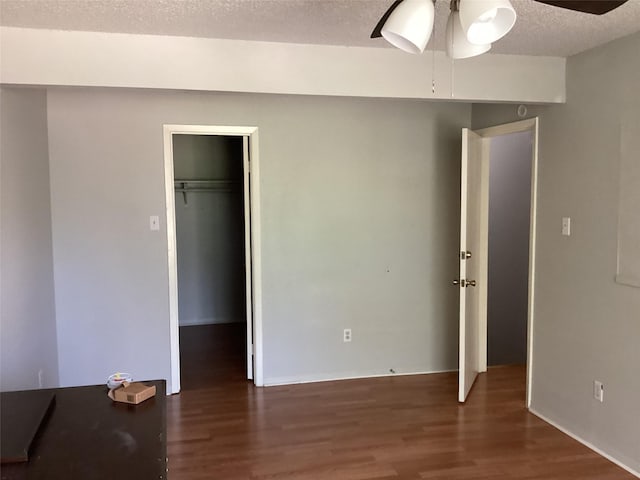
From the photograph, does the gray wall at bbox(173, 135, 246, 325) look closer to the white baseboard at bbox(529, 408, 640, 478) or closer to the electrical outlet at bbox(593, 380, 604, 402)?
the white baseboard at bbox(529, 408, 640, 478)

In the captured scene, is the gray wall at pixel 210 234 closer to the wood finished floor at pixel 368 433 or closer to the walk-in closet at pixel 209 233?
the walk-in closet at pixel 209 233

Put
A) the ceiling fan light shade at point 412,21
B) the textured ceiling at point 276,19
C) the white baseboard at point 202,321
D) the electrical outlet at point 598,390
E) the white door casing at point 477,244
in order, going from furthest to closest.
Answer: the white baseboard at point 202,321
the white door casing at point 477,244
the electrical outlet at point 598,390
the textured ceiling at point 276,19
the ceiling fan light shade at point 412,21

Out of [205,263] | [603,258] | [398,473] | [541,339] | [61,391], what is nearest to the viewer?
[61,391]

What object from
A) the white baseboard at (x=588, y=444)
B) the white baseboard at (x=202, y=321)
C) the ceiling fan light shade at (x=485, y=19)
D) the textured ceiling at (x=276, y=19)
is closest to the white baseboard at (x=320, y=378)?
the white baseboard at (x=588, y=444)

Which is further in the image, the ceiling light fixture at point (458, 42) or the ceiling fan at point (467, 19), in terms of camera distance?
the ceiling light fixture at point (458, 42)

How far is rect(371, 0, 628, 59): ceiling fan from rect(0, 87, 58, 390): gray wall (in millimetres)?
2196

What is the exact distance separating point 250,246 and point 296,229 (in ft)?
1.26

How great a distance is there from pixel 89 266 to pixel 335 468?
224 centimetres

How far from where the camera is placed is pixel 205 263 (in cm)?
639

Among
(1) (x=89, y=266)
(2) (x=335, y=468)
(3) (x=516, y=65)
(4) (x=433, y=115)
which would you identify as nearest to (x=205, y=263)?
(1) (x=89, y=266)

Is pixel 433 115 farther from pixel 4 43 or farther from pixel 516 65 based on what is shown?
pixel 4 43

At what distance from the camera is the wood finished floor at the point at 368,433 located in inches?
115

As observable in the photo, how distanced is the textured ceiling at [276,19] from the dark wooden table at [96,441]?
1614 mm

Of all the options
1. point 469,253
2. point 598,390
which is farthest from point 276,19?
point 598,390
